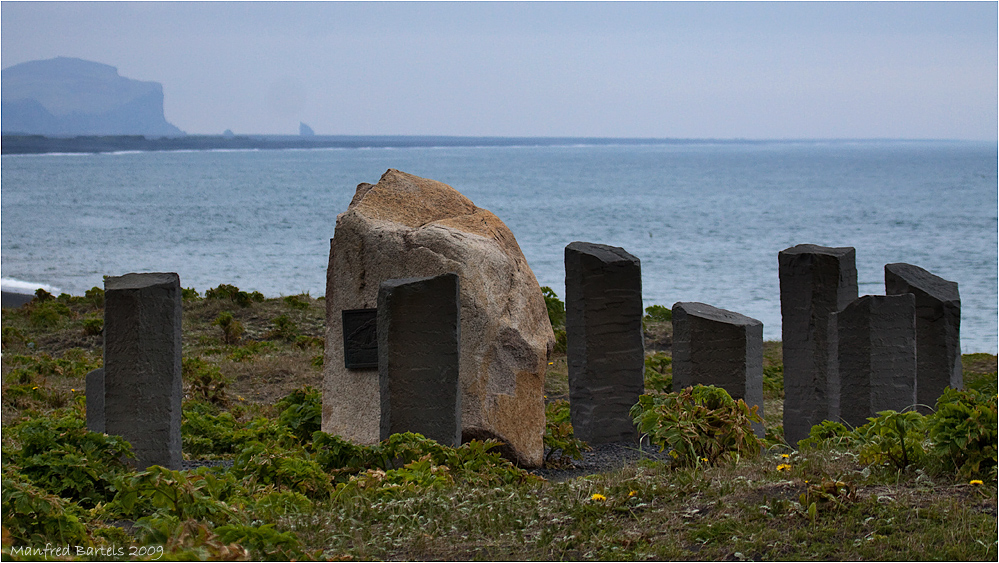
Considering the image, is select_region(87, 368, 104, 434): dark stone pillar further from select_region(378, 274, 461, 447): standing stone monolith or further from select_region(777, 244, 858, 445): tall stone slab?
select_region(777, 244, 858, 445): tall stone slab

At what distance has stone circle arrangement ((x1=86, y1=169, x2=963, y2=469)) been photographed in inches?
285

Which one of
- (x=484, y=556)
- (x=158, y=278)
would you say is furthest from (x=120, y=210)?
(x=484, y=556)

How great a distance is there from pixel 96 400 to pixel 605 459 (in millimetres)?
4264

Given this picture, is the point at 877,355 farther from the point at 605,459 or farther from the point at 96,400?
the point at 96,400

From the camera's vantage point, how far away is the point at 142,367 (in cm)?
728

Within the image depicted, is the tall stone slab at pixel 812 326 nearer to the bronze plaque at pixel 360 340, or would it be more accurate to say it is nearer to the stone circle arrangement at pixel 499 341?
the stone circle arrangement at pixel 499 341

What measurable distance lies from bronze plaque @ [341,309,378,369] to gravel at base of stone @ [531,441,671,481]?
5.70ft

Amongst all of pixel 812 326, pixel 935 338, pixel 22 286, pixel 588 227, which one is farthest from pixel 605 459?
pixel 588 227

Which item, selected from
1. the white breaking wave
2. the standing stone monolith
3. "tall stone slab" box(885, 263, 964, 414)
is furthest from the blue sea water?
the standing stone monolith

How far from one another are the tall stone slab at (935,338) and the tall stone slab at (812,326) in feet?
1.95

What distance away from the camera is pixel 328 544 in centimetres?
490

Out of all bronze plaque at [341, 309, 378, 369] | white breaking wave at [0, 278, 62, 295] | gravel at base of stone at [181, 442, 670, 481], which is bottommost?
white breaking wave at [0, 278, 62, 295]

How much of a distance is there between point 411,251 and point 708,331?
2.72 metres

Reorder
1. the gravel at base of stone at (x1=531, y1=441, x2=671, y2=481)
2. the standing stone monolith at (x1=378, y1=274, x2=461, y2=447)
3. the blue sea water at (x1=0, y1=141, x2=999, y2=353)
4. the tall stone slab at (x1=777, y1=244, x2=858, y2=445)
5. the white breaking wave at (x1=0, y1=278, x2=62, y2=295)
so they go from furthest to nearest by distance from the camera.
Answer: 1. the blue sea water at (x1=0, y1=141, x2=999, y2=353)
2. the white breaking wave at (x1=0, y1=278, x2=62, y2=295)
3. the tall stone slab at (x1=777, y1=244, x2=858, y2=445)
4. the gravel at base of stone at (x1=531, y1=441, x2=671, y2=481)
5. the standing stone monolith at (x1=378, y1=274, x2=461, y2=447)
